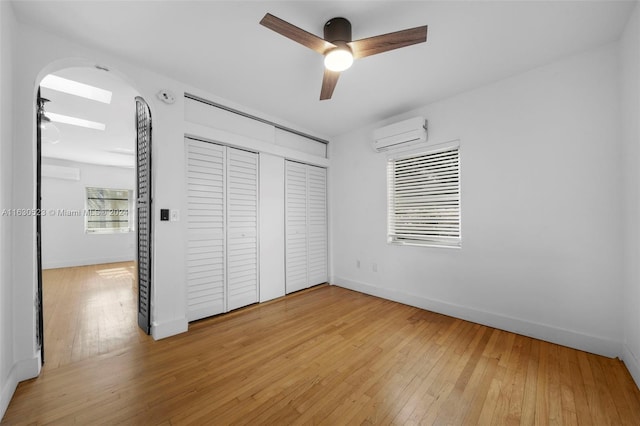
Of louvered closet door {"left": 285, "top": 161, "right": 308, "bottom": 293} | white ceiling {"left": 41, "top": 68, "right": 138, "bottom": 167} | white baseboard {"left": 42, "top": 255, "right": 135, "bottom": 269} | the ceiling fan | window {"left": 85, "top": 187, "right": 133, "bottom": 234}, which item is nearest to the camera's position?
the ceiling fan

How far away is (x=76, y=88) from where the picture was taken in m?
2.81

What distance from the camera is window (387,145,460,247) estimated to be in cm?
287

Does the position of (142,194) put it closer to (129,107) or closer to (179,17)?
(129,107)

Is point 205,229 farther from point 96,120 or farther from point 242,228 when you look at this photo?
point 96,120

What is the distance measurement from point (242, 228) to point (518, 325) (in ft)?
10.3

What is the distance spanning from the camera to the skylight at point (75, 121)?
3.49m

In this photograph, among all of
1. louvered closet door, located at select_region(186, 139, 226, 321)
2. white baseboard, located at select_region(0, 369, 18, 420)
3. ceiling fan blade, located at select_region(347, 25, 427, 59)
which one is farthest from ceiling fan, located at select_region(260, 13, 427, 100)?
white baseboard, located at select_region(0, 369, 18, 420)

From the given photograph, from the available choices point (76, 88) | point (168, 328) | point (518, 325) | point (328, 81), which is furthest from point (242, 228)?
point (518, 325)

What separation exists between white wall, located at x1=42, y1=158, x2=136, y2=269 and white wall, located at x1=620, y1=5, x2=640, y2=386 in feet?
25.1

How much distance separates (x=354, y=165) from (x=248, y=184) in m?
1.68

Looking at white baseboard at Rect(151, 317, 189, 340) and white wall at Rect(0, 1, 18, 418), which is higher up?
white wall at Rect(0, 1, 18, 418)

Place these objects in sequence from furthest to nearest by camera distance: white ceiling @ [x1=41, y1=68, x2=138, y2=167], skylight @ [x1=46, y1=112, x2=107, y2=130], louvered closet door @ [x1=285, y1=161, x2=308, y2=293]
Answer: louvered closet door @ [x1=285, y1=161, x2=308, y2=293] < skylight @ [x1=46, y1=112, x2=107, y2=130] < white ceiling @ [x1=41, y1=68, x2=138, y2=167]

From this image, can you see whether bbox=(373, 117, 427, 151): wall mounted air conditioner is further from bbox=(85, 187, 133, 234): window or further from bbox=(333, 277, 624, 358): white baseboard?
bbox=(85, 187, 133, 234): window

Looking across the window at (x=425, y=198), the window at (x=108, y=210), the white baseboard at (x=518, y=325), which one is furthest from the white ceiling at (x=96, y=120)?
the white baseboard at (x=518, y=325)
